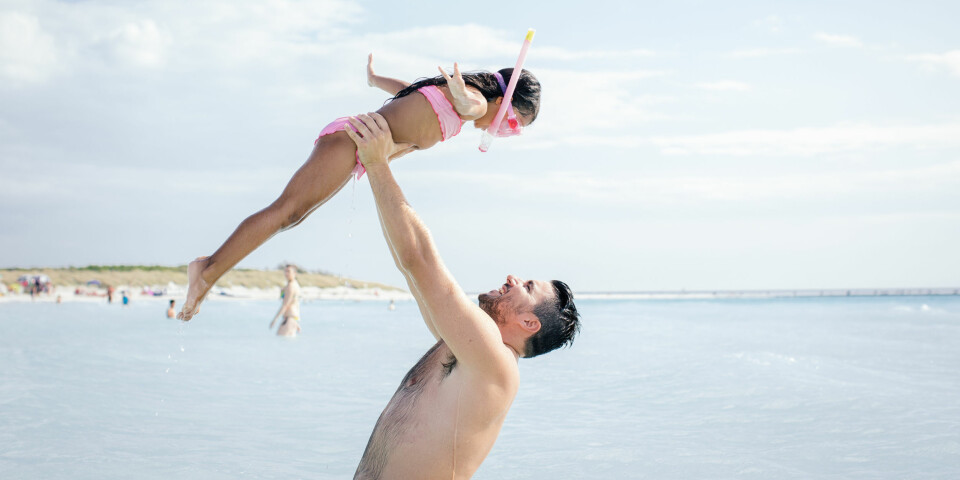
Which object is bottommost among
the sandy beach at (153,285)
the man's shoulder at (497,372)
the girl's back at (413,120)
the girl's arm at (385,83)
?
Answer: the sandy beach at (153,285)

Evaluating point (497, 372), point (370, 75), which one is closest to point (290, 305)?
point (370, 75)

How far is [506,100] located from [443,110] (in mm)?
293

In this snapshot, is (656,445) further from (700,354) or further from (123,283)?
(123,283)

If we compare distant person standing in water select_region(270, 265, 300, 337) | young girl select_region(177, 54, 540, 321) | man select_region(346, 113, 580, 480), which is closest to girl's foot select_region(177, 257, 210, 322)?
young girl select_region(177, 54, 540, 321)

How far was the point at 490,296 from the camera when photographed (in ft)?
10.2

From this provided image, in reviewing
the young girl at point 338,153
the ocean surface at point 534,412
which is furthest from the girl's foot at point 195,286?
the ocean surface at point 534,412

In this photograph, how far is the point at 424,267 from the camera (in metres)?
2.61

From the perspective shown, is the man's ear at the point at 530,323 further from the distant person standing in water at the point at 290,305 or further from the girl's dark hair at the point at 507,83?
the distant person standing in water at the point at 290,305

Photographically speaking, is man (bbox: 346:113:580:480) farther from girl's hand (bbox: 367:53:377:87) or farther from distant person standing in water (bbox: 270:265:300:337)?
distant person standing in water (bbox: 270:265:300:337)

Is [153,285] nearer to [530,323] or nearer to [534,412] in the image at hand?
[534,412]

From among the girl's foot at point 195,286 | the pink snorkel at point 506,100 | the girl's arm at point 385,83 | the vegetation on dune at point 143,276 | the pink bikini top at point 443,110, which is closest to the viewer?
the pink snorkel at point 506,100

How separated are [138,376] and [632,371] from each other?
7.12 metres

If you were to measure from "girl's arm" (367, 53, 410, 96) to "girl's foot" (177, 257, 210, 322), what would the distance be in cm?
135

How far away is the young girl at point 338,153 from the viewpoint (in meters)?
3.42
